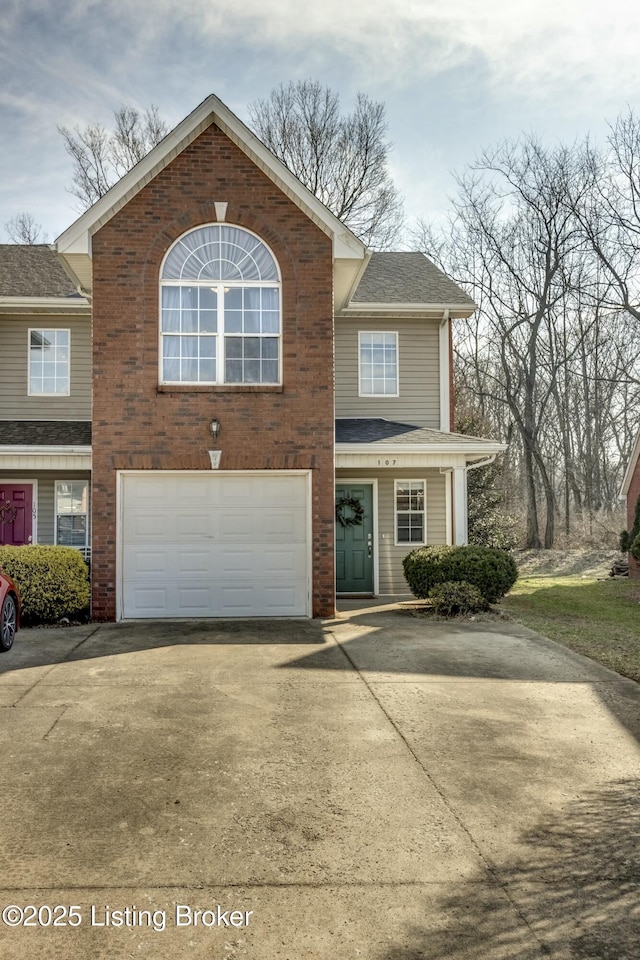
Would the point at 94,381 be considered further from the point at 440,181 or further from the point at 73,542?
the point at 440,181

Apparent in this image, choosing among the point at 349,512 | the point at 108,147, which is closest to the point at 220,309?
the point at 349,512

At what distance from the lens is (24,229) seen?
30.2 meters

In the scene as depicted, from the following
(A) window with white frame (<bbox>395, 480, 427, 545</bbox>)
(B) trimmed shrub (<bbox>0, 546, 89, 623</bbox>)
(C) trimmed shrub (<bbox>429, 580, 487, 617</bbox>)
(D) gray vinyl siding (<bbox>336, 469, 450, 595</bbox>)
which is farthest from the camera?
(A) window with white frame (<bbox>395, 480, 427, 545</bbox>)

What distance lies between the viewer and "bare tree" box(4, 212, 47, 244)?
30.0 m

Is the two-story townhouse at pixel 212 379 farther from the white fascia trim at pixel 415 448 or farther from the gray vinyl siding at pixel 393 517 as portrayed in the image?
the gray vinyl siding at pixel 393 517

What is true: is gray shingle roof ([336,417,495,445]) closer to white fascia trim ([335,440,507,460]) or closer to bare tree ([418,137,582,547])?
white fascia trim ([335,440,507,460])

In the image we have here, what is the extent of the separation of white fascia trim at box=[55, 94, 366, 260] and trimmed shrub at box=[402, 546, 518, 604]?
5.21 meters

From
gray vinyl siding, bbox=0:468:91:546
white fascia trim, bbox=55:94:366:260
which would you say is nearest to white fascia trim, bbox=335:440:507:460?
white fascia trim, bbox=55:94:366:260

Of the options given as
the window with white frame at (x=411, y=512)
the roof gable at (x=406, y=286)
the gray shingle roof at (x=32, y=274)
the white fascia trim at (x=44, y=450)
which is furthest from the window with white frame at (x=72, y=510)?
the roof gable at (x=406, y=286)

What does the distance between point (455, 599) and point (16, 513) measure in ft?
29.5

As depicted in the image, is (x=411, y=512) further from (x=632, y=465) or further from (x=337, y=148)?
(x=337, y=148)

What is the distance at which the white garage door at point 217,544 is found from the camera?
11.0m

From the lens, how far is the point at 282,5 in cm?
1131

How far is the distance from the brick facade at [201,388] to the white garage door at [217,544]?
→ 0.32m
